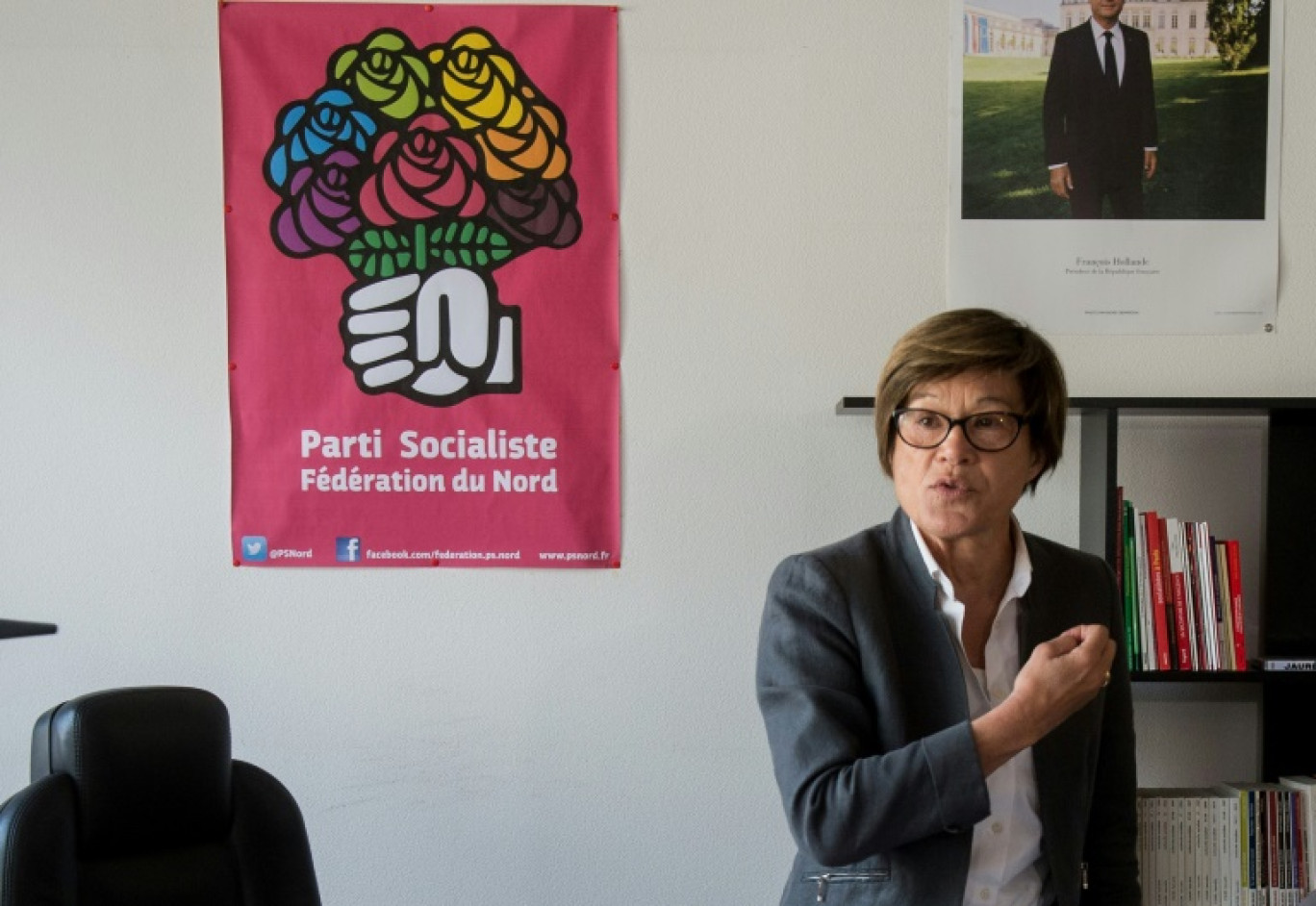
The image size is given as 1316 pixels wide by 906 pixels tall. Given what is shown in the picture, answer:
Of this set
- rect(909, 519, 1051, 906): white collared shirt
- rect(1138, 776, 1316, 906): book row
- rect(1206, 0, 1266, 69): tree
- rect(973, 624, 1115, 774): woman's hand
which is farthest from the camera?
rect(1206, 0, 1266, 69): tree

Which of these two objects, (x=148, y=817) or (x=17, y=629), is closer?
(x=17, y=629)

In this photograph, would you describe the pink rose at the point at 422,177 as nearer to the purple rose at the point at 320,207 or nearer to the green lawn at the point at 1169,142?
the purple rose at the point at 320,207

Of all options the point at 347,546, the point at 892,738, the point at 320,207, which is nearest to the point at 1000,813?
the point at 892,738

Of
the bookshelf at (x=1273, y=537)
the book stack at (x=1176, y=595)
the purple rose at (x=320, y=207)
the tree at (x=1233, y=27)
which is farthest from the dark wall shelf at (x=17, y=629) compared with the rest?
the tree at (x=1233, y=27)

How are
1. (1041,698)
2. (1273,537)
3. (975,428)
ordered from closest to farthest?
(1041,698), (975,428), (1273,537)

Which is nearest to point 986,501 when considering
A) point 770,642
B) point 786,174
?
point 770,642

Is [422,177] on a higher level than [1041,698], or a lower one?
higher

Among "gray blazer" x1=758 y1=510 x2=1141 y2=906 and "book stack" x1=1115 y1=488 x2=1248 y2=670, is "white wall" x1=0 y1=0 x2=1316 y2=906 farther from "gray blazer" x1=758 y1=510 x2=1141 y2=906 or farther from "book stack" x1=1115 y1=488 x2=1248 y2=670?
"gray blazer" x1=758 y1=510 x2=1141 y2=906

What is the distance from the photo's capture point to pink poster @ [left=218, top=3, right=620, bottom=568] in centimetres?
236

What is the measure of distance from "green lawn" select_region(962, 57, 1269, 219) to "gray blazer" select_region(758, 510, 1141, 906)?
3.30 feet

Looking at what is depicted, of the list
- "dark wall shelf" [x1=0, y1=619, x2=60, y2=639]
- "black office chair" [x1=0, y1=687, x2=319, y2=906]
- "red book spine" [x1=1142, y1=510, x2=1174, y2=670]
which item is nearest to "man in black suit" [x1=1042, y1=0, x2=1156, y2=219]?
"red book spine" [x1=1142, y1=510, x2=1174, y2=670]

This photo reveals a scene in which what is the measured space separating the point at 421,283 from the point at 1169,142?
147cm

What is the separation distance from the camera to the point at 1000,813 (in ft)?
4.86

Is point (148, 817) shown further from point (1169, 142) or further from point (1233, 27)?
point (1233, 27)
